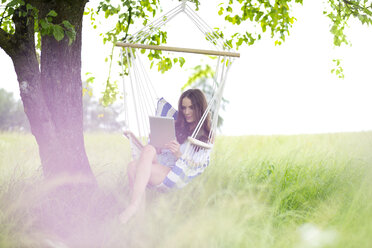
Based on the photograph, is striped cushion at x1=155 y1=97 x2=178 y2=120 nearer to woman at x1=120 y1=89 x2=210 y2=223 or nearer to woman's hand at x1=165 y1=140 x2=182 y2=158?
woman at x1=120 y1=89 x2=210 y2=223

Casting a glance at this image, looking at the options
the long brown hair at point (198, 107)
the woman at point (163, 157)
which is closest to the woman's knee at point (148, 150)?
the woman at point (163, 157)

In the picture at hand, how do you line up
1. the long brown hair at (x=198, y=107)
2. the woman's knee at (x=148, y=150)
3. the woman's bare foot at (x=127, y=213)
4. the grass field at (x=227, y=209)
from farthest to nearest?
the long brown hair at (x=198, y=107), the woman's knee at (x=148, y=150), the woman's bare foot at (x=127, y=213), the grass field at (x=227, y=209)

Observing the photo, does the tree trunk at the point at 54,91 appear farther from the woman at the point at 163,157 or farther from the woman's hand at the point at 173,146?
the woman's hand at the point at 173,146

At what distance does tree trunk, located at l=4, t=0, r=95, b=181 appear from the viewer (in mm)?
2629

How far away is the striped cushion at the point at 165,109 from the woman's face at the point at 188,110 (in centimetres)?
16

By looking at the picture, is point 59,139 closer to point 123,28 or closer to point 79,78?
point 79,78

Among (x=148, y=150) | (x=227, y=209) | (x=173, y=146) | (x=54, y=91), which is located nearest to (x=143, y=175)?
(x=148, y=150)

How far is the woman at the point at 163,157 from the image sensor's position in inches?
95.5

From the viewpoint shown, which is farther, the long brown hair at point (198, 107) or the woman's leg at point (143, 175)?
the long brown hair at point (198, 107)

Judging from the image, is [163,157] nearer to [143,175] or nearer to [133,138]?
[133,138]

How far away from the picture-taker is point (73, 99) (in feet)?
9.14

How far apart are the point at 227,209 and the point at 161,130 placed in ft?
2.42

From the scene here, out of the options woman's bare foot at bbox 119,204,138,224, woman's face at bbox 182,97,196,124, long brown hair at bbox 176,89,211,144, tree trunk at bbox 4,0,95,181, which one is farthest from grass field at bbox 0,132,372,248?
woman's face at bbox 182,97,196,124

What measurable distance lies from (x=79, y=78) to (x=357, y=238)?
2064 mm
